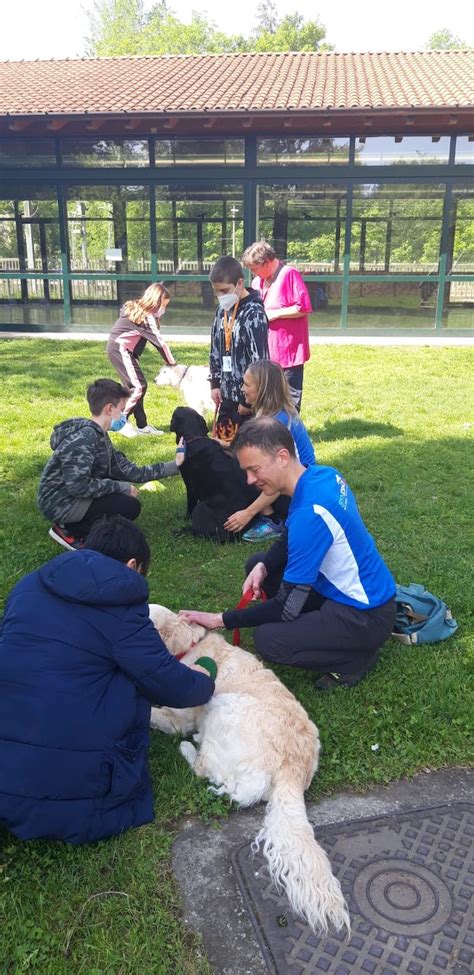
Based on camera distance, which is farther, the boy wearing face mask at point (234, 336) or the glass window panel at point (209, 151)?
the glass window panel at point (209, 151)

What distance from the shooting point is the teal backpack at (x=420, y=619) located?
13.9ft

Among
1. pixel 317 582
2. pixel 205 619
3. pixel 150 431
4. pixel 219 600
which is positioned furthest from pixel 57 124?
pixel 317 582

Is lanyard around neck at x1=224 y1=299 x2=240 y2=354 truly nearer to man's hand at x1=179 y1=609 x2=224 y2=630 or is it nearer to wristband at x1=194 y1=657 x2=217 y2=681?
man's hand at x1=179 y1=609 x2=224 y2=630

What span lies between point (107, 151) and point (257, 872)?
17.1 meters

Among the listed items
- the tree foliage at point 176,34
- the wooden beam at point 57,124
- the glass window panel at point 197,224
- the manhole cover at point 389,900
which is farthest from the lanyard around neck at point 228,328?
the tree foliage at point 176,34

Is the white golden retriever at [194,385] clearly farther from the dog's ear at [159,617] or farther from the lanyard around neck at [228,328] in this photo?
the dog's ear at [159,617]

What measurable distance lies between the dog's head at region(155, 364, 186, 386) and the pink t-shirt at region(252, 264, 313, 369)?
2.06 metres

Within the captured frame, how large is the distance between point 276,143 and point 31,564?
46.2 ft

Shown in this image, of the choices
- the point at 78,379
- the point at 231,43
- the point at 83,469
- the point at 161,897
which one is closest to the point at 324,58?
the point at 78,379

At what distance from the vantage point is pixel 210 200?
16.8 meters

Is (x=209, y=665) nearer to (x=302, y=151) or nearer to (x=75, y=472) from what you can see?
(x=75, y=472)

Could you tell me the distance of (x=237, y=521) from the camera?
562 cm

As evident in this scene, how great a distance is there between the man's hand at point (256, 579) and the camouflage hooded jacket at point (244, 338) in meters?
2.16

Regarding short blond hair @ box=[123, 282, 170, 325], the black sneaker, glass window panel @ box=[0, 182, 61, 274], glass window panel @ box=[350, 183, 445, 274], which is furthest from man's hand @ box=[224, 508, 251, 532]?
glass window panel @ box=[0, 182, 61, 274]
